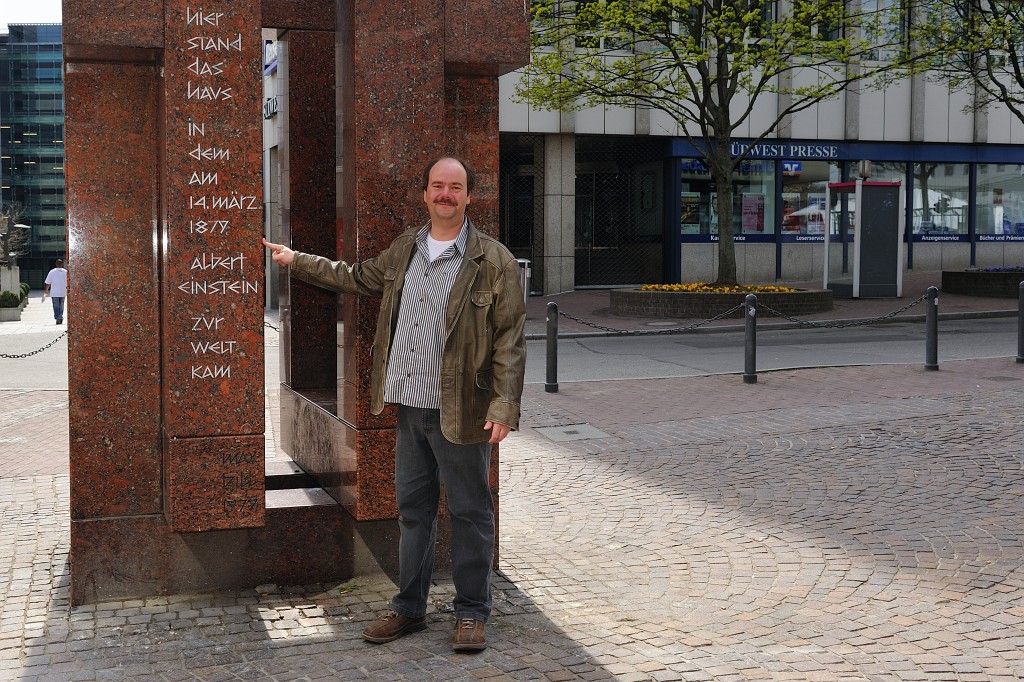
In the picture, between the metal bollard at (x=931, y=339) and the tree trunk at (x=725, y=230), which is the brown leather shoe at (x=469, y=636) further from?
the tree trunk at (x=725, y=230)

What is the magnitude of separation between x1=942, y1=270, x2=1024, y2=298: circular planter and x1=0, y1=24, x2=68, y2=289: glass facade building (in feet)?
208

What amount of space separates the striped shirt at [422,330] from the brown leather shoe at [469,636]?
86 centimetres

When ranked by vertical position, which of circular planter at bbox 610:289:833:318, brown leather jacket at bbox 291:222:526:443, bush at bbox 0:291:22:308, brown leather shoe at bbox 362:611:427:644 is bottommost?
brown leather shoe at bbox 362:611:427:644

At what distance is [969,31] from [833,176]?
7.90m

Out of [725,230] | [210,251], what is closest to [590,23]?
[725,230]

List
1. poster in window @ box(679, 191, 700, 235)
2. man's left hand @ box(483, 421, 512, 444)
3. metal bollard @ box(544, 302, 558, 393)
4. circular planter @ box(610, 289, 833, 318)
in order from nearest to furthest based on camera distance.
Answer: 1. man's left hand @ box(483, 421, 512, 444)
2. metal bollard @ box(544, 302, 558, 393)
3. circular planter @ box(610, 289, 833, 318)
4. poster in window @ box(679, 191, 700, 235)

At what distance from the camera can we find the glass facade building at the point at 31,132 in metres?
77.3

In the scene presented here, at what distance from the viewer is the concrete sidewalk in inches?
175

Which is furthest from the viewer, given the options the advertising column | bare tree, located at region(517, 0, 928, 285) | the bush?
the bush

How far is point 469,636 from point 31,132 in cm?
8094

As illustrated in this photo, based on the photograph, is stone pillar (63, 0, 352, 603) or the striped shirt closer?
the striped shirt

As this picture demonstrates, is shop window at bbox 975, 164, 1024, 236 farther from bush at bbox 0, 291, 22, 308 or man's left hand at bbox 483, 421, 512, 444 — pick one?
man's left hand at bbox 483, 421, 512, 444

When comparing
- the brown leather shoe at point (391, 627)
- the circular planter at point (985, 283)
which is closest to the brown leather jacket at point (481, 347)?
the brown leather shoe at point (391, 627)

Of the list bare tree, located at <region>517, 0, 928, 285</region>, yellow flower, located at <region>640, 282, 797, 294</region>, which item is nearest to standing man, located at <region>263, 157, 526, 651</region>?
bare tree, located at <region>517, 0, 928, 285</region>
